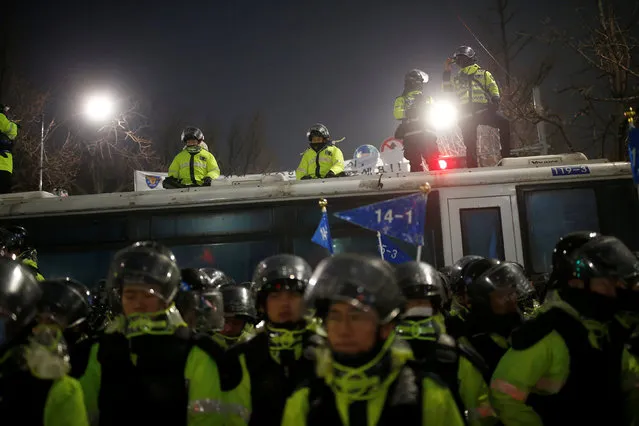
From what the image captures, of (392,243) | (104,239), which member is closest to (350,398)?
(392,243)

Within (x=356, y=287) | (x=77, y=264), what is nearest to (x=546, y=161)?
(x=356, y=287)

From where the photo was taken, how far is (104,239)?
276 inches

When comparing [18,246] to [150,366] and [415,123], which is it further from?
[415,123]

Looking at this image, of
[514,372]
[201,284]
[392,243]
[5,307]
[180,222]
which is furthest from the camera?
[180,222]

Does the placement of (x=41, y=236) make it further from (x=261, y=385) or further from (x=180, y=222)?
(x=261, y=385)

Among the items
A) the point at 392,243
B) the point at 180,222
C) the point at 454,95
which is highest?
the point at 454,95

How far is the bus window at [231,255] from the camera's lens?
680 centimetres

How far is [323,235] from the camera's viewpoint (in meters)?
6.23

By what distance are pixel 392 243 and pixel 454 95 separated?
12.5 feet

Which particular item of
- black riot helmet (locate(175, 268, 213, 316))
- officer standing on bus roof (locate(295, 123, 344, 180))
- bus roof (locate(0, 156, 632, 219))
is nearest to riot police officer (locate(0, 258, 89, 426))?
black riot helmet (locate(175, 268, 213, 316))

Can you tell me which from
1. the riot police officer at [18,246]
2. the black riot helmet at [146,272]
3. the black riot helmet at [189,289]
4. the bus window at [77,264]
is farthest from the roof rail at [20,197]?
the black riot helmet at [146,272]

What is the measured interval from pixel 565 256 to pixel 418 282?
989 millimetres

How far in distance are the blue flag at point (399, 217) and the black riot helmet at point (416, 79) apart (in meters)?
3.87

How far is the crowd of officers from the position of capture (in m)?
2.26
